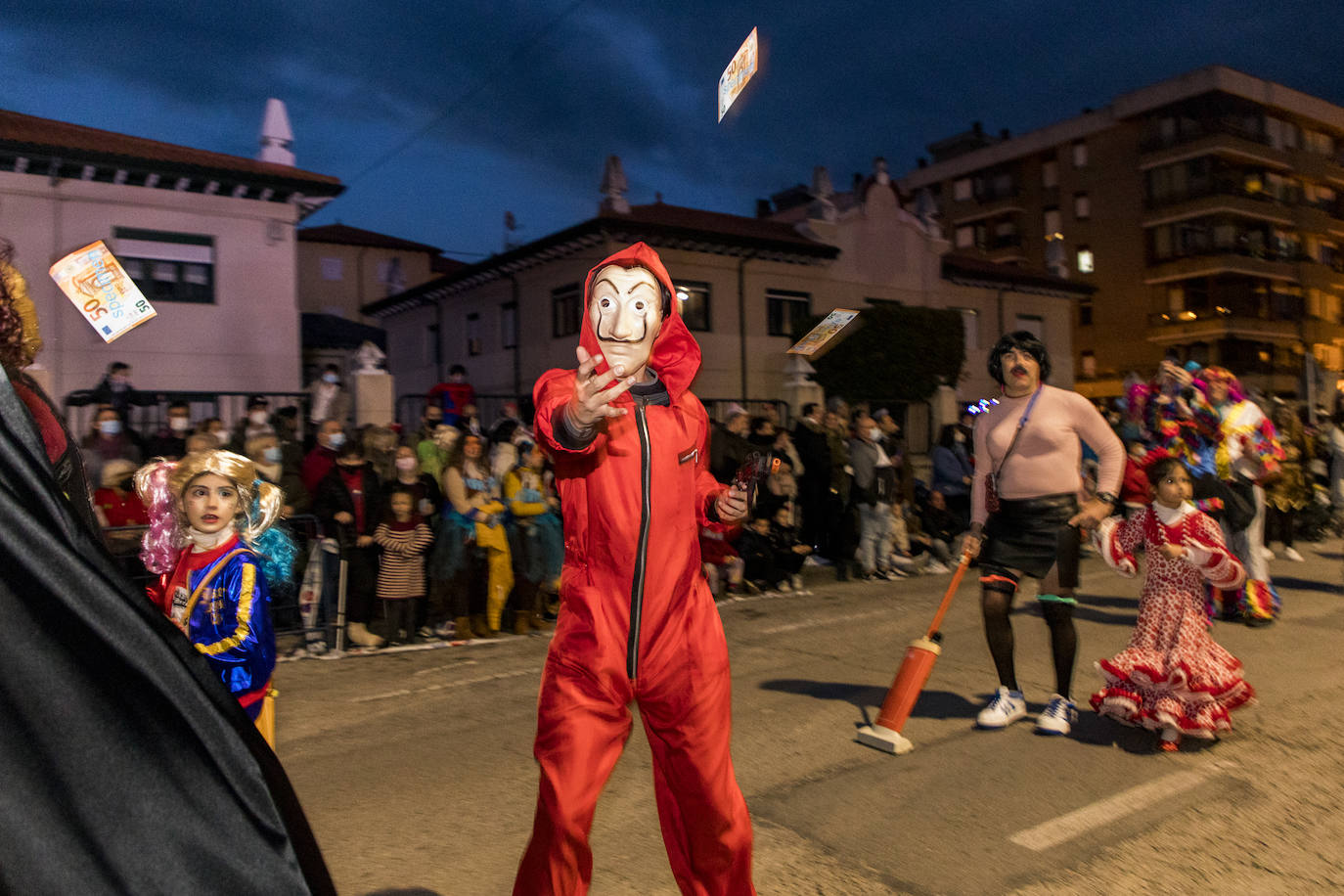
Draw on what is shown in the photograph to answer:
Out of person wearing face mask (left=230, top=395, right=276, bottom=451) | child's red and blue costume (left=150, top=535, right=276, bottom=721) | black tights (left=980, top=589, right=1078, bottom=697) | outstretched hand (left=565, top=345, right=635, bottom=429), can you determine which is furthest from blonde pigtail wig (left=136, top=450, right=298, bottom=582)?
person wearing face mask (left=230, top=395, right=276, bottom=451)

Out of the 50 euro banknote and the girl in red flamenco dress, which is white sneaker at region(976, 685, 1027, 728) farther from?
the 50 euro banknote

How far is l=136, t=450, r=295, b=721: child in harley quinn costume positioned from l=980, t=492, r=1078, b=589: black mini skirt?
11.5ft

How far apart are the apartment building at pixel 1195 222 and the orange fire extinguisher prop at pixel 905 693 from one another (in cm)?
4318

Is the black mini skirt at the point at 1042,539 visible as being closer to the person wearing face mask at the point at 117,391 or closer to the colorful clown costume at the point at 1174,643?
the colorful clown costume at the point at 1174,643

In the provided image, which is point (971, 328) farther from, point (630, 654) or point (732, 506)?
point (630, 654)

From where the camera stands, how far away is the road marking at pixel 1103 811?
12.2ft

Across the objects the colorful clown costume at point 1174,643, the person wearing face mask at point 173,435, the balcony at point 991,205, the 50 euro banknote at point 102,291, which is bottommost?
the colorful clown costume at point 1174,643

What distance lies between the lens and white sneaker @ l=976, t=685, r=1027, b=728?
16.8ft

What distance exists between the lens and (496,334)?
88.5ft

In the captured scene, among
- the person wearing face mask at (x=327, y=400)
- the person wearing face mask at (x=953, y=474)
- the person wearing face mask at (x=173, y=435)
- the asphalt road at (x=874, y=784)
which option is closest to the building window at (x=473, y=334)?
the person wearing face mask at (x=327, y=400)

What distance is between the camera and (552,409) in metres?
2.50

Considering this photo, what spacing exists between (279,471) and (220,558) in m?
5.70

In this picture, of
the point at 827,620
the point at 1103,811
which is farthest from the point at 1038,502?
the point at 827,620

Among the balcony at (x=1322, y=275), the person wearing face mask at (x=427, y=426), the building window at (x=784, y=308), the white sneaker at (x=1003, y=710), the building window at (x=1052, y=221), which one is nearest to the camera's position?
the white sneaker at (x=1003, y=710)
